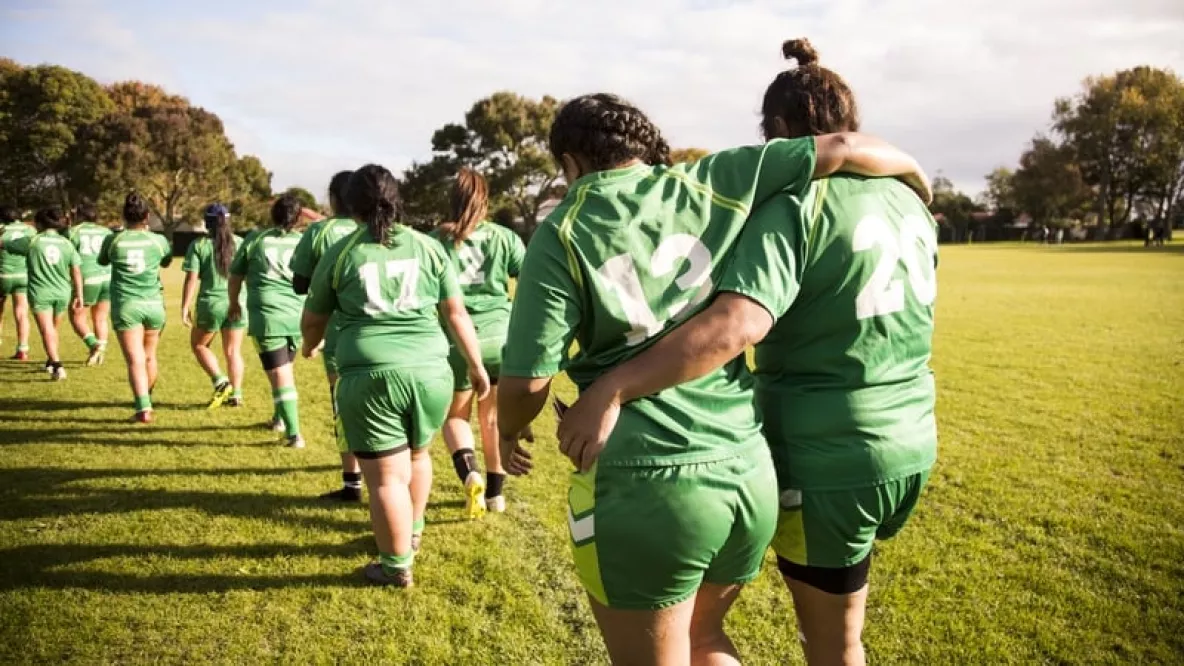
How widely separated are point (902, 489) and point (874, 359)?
462 millimetres

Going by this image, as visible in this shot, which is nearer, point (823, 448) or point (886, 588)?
point (823, 448)

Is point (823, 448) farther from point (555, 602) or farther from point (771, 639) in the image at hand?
point (555, 602)

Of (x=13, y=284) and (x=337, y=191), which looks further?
(x=13, y=284)

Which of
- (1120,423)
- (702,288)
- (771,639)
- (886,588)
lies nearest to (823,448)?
(702,288)

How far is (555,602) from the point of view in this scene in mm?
4008

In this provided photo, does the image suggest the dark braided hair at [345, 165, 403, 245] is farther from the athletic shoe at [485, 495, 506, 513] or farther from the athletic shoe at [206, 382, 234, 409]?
the athletic shoe at [206, 382, 234, 409]

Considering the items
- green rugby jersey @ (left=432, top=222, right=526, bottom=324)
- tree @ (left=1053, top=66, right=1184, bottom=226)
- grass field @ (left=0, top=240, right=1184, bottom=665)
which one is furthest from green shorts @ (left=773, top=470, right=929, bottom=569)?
tree @ (left=1053, top=66, right=1184, bottom=226)

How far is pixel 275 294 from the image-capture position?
6.76 metres

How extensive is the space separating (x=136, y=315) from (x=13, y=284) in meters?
6.21

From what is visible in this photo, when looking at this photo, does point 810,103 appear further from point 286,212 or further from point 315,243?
point 286,212

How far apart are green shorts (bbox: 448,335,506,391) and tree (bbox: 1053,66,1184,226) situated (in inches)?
2789

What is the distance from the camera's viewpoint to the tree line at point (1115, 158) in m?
57.3

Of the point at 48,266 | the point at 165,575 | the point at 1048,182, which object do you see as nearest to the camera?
the point at 165,575

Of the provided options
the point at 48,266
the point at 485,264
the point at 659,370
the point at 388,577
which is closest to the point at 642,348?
the point at 659,370
